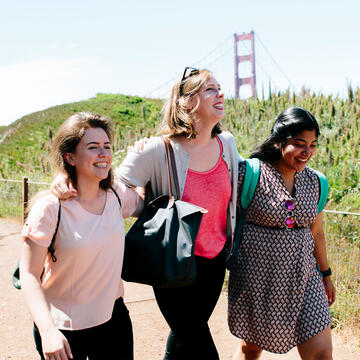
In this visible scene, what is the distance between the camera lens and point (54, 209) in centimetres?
184

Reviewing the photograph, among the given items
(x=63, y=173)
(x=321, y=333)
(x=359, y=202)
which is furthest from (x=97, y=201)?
(x=359, y=202)

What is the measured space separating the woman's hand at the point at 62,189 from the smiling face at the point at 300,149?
45.4 inches

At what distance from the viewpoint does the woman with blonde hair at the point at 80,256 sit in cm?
176

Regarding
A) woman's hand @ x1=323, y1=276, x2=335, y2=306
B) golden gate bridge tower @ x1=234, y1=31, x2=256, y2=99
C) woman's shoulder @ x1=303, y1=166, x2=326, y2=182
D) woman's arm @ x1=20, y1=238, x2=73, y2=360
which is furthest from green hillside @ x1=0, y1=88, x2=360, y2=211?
golden gate bridge tower @ x1=234, y1=31, x2=256, y2=99

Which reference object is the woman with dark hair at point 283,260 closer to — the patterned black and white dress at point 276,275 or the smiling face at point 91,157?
the patterned black and white dress at point 276,275

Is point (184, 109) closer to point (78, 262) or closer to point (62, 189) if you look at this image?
point (62, 189)

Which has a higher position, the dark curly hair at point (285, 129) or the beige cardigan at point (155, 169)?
the dark curly hair at point (285, 129)

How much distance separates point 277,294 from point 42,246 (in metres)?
1.28

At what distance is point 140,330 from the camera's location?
4023 millimetres

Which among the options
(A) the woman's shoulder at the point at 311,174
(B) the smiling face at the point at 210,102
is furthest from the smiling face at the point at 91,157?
(A) the woman's shoulder at the point at 311,174

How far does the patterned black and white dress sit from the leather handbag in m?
0.46

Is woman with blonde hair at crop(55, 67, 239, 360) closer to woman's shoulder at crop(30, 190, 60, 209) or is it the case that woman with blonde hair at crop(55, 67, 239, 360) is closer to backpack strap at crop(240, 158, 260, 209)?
backpack strap at crop(240, 158, 260, 209)

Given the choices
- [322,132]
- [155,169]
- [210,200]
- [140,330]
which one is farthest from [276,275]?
[322,132]

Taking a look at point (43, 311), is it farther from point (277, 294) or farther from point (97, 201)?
point (277, 294)
